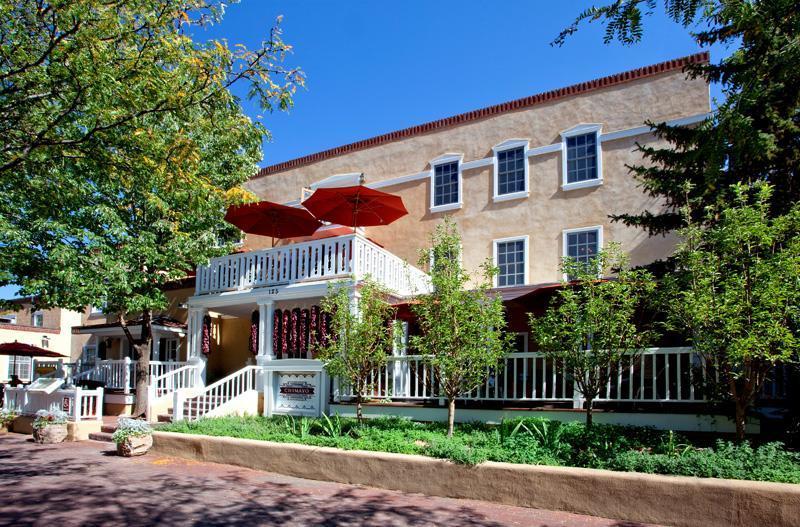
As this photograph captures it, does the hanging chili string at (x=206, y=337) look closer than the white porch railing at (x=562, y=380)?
No

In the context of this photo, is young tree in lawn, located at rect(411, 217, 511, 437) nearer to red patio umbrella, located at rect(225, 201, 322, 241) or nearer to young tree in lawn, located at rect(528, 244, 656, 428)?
young tree in lawn, located at rect(528, 244, 656, 428)

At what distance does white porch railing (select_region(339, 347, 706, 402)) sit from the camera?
1020 cm

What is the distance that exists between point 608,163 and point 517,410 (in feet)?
25.1

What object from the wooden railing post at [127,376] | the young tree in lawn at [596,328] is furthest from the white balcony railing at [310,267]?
the young tree in lawn at [596,328]

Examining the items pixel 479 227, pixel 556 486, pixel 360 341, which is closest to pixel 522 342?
pixel 479 227

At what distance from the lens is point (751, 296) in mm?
8133

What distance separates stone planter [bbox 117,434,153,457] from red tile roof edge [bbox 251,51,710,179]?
11.6 metres

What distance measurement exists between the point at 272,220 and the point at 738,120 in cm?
1479

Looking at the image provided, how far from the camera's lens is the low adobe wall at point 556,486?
22.8 feet

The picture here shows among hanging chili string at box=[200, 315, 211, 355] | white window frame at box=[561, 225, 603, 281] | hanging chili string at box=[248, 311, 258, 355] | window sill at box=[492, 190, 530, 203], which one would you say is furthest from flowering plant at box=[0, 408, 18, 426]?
white window frame at box=[561, 225, 603, 281]

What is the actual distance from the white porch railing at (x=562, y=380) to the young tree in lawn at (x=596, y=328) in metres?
0.32

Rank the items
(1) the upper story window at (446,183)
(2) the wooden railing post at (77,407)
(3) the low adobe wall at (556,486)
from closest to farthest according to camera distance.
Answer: (3) the low adobe wall at (556,486)
(2) the wooden railing post at (77,407)
(1) the upper story window at (446,183)

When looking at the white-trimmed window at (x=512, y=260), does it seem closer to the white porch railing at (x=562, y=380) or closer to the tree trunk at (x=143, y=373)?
the white porch railing at (x=562, y=380)

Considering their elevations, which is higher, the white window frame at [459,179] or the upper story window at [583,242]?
the white window frame at [459,179]
